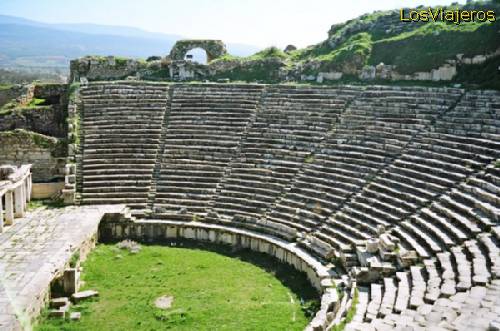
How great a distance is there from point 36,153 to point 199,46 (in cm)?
1028

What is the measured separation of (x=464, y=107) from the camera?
1995 cm

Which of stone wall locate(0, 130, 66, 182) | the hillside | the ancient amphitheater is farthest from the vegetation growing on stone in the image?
the hillside

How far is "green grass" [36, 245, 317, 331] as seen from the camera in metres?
14.4

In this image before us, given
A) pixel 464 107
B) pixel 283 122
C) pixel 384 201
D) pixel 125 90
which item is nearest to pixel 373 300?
Result: pixel 384 201

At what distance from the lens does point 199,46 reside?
30.1m

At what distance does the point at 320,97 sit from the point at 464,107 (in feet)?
19.6

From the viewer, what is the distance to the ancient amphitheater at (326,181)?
45.1 feet

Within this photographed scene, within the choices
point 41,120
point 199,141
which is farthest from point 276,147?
point 41,120

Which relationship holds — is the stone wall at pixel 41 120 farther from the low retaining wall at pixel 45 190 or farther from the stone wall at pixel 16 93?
the low retaining wall at pixel 45 190

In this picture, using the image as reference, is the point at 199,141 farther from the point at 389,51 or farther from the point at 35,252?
the point at 389,51

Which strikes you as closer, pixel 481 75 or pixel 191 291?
pixel 191 291

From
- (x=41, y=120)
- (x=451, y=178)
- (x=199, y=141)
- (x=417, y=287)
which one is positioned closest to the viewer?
(x=417, y=287)

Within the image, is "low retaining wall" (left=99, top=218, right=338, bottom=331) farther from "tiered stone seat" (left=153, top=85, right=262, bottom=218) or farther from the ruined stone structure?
the ruined stone structure

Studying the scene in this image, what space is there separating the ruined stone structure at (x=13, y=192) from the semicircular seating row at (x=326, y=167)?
2104 mm
